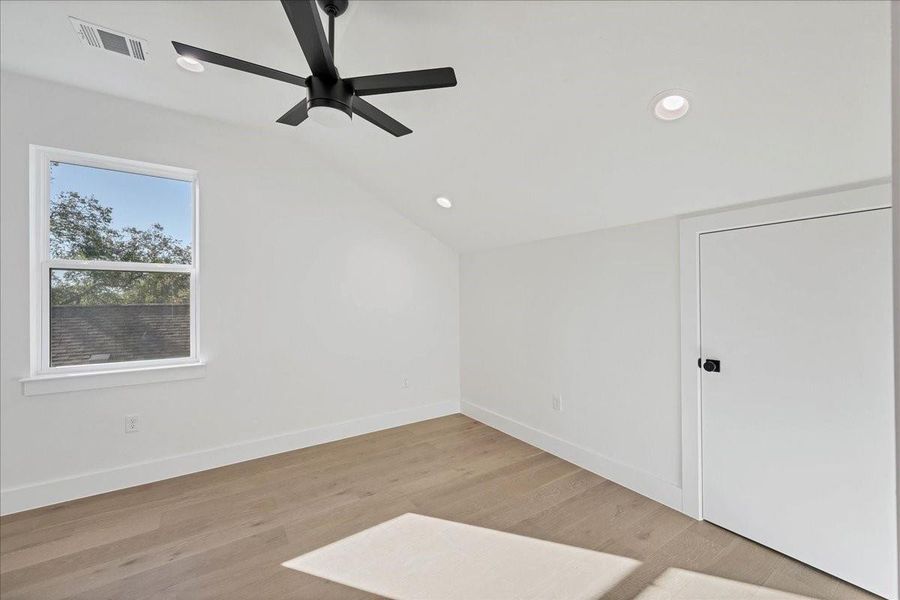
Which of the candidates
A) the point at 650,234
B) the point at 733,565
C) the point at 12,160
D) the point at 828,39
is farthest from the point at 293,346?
the point at 828,39

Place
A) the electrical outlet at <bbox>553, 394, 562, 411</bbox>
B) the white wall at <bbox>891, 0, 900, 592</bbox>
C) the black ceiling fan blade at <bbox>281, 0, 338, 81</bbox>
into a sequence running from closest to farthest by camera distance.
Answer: the white wall at <bbox>891, 0, 900, 592</bbox>, the black ceiling fan blade at <bbox>281, 0, 338, 81</bbox>, the electrical outlet at <bbox>553, 394, 562, 411</bbox>

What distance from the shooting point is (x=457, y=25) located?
1.63m

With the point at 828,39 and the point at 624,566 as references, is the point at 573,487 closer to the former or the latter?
the point at 624,566

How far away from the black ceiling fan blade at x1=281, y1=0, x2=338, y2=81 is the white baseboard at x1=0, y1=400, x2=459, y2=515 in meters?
2.83

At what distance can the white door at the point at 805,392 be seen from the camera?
1623 mm

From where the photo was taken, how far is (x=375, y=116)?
5.80 ft

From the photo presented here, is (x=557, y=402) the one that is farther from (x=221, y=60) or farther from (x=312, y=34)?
(x=221, y=60)

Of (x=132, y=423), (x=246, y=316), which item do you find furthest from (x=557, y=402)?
(x=132, y=423)

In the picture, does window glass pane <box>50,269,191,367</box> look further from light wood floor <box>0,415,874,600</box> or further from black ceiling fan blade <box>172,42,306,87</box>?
black ceiling fan blade <box>172,42,306,87</box>

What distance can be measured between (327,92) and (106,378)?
2478 millimetres

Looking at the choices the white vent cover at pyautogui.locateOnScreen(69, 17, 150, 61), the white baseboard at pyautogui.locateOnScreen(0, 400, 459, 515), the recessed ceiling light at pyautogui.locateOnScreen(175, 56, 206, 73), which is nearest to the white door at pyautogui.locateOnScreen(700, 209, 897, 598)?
the white baseboard at pyautogui.locateOnScreen(0, 400, 459, 515)

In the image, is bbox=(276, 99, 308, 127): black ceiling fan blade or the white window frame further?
the white window frame

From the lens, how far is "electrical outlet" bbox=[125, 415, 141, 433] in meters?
2.57

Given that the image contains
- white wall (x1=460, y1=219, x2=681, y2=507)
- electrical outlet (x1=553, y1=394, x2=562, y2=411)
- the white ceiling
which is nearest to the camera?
the white ceiling
